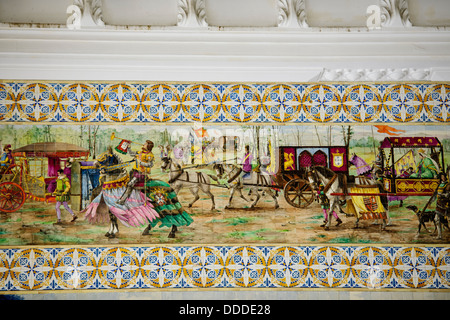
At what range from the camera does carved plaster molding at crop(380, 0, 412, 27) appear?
471 cm

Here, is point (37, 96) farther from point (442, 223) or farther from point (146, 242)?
point (442, 223)

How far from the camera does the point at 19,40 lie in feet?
16.3

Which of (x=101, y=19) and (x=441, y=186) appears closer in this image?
(x=101, y=19)

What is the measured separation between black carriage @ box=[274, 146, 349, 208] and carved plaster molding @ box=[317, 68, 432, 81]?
0.88 meters

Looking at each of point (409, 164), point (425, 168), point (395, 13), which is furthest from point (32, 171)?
point (425, 168)

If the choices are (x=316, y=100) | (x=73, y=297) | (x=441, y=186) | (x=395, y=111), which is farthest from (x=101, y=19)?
(x=441, y=186)

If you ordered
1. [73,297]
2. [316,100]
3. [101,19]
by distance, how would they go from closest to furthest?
1. [101,19]
2. [73,297]
3. [316,100]

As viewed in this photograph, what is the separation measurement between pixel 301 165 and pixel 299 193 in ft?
1.14

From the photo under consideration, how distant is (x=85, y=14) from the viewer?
475 centimetres

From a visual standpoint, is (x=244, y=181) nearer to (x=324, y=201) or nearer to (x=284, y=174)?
(x=284, y=174)

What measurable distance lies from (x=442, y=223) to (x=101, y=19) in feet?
15.3

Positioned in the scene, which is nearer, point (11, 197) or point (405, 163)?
point (11, 197)

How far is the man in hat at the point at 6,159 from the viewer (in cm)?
543

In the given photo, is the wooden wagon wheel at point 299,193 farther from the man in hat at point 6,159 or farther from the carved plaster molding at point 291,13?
the man in hat at point 6,159
